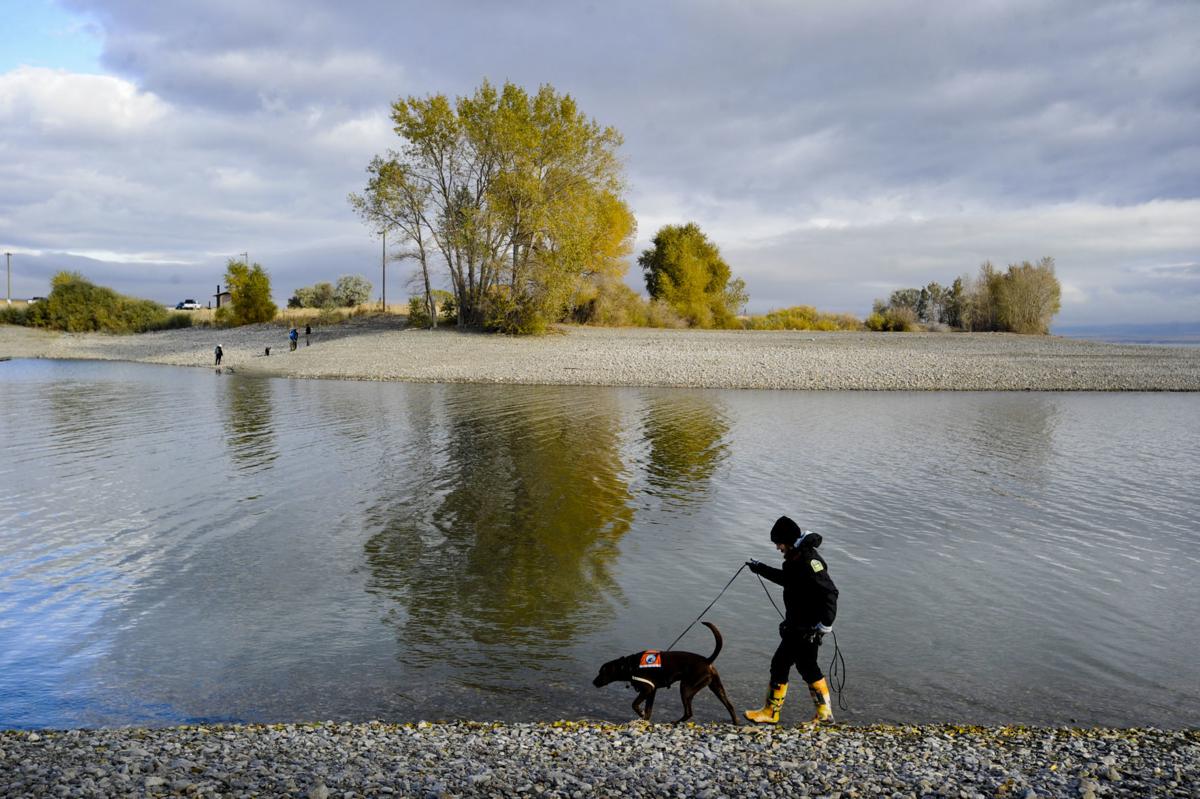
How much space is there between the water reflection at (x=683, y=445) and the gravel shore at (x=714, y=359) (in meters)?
8.59

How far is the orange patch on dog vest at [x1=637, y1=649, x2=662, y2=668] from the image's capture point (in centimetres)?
634

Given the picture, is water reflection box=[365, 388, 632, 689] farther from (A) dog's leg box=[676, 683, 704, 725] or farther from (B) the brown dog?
(A) dog's leg box=[676, 683, 704, 725]

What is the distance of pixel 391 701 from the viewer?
675 cm

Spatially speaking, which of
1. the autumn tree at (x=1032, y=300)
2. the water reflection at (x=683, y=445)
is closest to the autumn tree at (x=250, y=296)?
the water reflection at (x=683, y=445)

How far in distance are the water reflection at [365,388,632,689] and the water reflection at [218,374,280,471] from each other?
13.1 feet

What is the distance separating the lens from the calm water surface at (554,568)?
7.02 meters

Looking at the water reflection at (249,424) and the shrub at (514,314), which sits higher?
the shrub at (514,314)

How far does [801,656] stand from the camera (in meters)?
6.57

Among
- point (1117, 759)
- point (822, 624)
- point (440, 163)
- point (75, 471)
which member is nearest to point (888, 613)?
point (822, 624)

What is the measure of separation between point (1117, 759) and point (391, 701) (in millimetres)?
5401

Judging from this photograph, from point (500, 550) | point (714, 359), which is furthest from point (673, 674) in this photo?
point (714, 359)

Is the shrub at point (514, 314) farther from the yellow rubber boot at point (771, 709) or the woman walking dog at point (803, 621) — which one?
the yellow rubber boot at point (771, 709)

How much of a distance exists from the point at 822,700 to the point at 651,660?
1.47 m

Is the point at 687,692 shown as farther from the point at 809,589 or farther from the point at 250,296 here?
the point at 250,296
